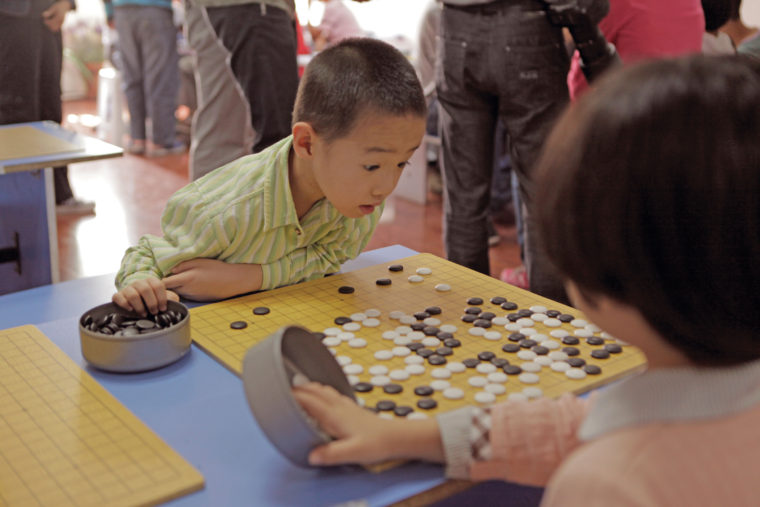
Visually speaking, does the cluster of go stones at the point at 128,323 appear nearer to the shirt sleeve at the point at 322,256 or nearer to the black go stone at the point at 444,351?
the shirt sleeve at the point at 322,256

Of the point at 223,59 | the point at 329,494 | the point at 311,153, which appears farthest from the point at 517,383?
the point at 223,59

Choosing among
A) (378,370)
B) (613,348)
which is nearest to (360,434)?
(378,370)

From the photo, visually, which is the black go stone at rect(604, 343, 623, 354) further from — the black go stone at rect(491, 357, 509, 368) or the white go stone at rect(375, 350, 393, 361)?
the white go stone at rect(375, 350, 393, 361)

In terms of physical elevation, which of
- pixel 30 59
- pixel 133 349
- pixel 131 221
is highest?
pixel 30 59

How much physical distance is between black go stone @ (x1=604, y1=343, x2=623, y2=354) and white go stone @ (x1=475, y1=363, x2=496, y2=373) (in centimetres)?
17

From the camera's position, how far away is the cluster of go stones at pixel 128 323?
1058 millimetres

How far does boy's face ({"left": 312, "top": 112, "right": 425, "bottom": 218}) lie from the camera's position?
131cm

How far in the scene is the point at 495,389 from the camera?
0.95 meters

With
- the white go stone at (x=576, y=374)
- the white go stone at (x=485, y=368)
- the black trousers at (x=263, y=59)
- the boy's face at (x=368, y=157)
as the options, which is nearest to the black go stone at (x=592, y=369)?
the white go stone at (x=576, y=374)

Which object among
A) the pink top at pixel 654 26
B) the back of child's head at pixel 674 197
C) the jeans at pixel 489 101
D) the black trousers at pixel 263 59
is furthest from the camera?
the black trousers at pixel 263 59

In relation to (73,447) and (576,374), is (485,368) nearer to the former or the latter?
(576,374)

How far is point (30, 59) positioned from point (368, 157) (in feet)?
7.70

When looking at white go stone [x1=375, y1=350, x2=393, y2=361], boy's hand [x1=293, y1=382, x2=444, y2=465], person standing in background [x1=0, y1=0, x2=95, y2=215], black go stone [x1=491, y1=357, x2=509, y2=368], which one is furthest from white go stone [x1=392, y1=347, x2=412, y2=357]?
person standing in background [x1=0, y1=0, x2=95, y2=215]

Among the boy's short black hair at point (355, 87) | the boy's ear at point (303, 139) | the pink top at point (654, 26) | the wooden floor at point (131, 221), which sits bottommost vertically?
the wooden floor at point (131, 221)
